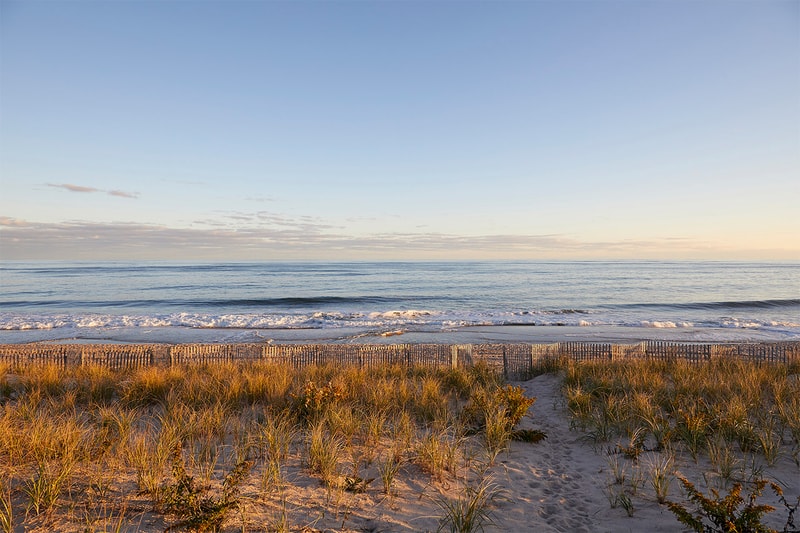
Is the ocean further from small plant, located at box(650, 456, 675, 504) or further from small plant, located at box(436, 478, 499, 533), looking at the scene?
small plant, located at box(436, 478, 499, 533)

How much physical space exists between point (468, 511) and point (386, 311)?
25.3 m

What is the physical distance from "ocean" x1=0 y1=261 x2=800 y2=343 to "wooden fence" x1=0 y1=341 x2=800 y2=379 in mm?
7897

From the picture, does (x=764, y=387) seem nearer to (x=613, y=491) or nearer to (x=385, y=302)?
(x=613, y=491)

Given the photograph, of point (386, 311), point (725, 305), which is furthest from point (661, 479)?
point (725, 305)

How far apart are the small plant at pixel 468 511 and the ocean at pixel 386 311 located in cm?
1490

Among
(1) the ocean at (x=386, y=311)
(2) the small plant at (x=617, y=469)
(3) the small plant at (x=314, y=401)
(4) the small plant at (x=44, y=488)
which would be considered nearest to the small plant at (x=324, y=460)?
(3) the small plant at (x=314, y=401)

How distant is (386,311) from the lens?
93.9ft

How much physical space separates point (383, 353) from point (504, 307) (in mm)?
21643

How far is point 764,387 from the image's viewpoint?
7.55m

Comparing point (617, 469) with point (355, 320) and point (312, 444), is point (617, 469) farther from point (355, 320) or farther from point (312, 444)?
point (355, 320)

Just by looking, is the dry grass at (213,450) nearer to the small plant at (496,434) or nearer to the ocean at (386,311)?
the small plant at (496,434)

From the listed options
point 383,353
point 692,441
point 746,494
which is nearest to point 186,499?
point 746,494

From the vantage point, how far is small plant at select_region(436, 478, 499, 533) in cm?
331

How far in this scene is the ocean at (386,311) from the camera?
20.2 m
